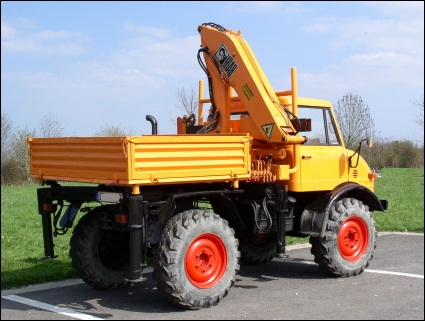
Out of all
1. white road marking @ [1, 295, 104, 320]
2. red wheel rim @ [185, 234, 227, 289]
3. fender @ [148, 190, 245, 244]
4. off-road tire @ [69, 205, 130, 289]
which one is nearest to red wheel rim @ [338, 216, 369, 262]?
fender @ [148, 190, 245, 244]

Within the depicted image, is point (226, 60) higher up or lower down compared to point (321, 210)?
higher up

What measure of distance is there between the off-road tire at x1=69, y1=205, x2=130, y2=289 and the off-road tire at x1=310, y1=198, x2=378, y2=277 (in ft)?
9.17

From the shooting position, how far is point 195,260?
21.5 ft

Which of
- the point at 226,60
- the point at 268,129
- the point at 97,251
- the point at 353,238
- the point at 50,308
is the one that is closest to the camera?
the point at 50,308

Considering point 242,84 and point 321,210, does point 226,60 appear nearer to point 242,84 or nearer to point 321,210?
point 242,84

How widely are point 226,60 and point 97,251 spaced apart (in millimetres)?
3260

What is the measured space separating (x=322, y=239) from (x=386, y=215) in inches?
281

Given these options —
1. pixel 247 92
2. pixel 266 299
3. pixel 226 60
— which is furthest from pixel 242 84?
pixel 266 299

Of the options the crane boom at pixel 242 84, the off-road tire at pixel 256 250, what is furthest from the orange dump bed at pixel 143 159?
the off-road tire at pixel 256 250

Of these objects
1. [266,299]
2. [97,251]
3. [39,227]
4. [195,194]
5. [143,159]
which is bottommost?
[266,299]

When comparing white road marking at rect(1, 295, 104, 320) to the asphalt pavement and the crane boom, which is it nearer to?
the asphalt pavement

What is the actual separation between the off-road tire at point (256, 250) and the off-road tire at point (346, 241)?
1.09 meters

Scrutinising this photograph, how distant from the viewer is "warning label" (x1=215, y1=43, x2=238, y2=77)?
810cm

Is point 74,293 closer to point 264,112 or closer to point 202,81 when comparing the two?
point 264,112
